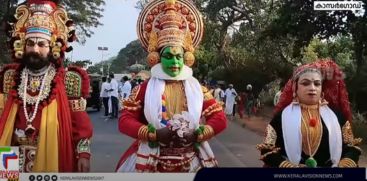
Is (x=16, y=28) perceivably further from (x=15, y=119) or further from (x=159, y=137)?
(x=159, y=137)

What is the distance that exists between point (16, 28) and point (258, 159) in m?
1.46

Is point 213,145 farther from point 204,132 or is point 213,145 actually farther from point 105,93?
point 105,93

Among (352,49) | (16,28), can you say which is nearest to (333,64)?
(352,49)

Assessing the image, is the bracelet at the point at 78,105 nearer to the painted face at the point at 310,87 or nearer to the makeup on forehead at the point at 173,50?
the makeup on forehead at the point at 173,50

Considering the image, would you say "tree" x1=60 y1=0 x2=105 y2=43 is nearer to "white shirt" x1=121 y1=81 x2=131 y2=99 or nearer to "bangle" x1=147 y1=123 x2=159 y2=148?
"white shirt" x1=121 y1=81 x2=131 y2=99

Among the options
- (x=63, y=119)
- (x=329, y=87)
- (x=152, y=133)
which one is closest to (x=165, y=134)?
(x=152, y=133)

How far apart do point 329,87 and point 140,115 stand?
40.4 inches

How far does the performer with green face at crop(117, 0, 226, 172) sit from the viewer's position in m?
3.96

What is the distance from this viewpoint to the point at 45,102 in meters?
3.98

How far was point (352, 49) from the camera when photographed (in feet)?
13.1

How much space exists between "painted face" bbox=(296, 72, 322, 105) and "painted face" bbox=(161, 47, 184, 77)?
2.10 ft

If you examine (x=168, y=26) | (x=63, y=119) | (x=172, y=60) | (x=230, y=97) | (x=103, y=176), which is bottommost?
(x=103, y=176)

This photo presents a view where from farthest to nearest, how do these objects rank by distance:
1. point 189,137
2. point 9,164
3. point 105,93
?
point 105,93
point 189,137
point 9,164

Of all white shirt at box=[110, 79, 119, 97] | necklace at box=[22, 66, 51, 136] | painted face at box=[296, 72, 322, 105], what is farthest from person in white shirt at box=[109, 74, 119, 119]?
painted face at box=[296, 72, 322, 105]
